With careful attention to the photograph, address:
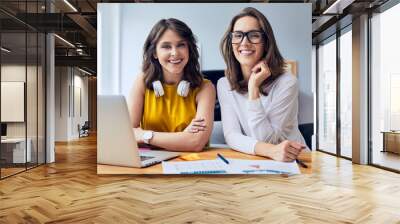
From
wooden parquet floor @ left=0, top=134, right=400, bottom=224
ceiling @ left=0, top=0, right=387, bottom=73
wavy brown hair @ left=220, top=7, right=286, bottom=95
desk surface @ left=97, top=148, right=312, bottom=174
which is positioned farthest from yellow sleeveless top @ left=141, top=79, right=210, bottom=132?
ceiling @ left=0, top=0, right=387, bottom=73

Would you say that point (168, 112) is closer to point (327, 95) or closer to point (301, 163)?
point (301, 163)

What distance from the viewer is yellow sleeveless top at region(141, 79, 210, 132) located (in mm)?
6082

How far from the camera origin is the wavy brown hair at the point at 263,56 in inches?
241

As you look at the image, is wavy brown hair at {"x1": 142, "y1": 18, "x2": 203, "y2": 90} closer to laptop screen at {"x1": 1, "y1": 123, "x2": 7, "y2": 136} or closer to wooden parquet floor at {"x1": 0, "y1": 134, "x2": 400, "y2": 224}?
wooden parquet floor at {"x1": 0, "y1": 134, "x2": 400, "y2": 224}

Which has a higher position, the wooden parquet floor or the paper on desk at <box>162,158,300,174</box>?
the paper on desk at <box>162,158,300,174</box>

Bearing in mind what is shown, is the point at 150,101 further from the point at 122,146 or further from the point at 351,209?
the point at 351,209

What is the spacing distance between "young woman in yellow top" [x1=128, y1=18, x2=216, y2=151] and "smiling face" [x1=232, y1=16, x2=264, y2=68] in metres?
0.65

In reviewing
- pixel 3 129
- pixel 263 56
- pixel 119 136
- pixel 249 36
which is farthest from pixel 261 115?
pixel 3 129

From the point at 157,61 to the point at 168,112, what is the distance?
0.80 m

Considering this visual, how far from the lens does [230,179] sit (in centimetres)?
613

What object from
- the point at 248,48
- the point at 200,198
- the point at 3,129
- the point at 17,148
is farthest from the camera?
the point at 17,148

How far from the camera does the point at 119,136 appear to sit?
6066 millimetres

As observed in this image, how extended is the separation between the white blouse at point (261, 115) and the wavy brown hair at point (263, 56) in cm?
10

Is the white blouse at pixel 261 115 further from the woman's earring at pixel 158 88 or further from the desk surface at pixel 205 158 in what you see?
the woman's earring at pixel 158 88
